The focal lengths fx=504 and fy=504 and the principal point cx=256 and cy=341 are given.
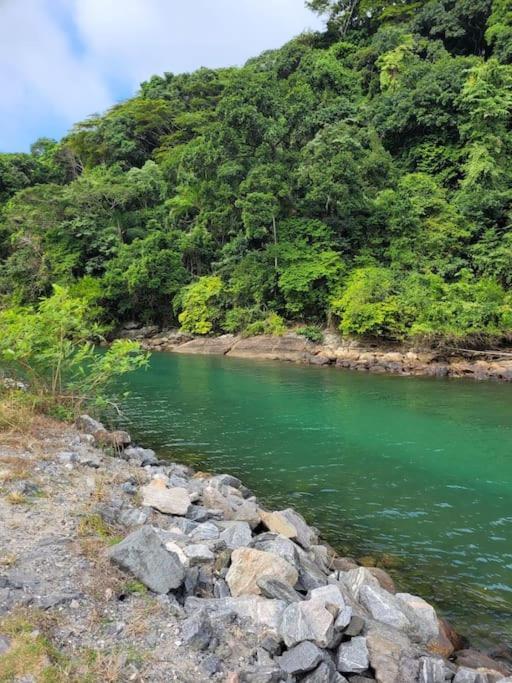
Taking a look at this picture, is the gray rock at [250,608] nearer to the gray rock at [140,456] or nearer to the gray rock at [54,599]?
the gray rock at [54,599]

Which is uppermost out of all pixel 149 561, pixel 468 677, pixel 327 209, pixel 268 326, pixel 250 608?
pixel 327 209

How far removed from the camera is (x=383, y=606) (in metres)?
4.69

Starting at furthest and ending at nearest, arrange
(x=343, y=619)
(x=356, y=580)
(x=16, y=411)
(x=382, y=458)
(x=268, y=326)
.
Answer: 1. (x=268, y=326)
2. (x=382, y=458)
3. (x=16, y=411)
4. (x=356, y=580)
5. (x=343, y=619)

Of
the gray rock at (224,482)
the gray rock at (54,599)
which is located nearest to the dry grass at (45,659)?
the gray rock at (54,599)

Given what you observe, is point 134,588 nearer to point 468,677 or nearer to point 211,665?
point 211,665

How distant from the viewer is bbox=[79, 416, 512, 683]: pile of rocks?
12.1 feet

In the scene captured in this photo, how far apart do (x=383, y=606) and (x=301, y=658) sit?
1.43 metres

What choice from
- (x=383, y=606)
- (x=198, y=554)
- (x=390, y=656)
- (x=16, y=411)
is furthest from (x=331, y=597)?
(x=16, y=411)

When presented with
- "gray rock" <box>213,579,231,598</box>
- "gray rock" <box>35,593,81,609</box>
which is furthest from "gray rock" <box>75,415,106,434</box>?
"gray rock" <box>35,593,81,609</box>

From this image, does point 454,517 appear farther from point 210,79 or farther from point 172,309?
point 210,79

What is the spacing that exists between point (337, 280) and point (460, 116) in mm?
14088

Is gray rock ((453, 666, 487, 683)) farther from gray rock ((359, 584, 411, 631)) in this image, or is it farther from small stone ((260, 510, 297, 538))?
small stone ((260, 510, 297, 538))

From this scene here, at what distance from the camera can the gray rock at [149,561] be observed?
4.14m

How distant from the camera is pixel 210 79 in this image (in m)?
53.2
